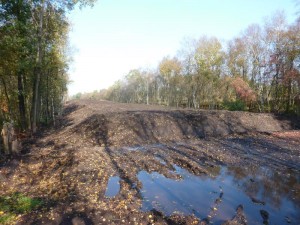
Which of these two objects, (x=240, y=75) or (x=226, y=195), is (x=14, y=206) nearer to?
(x=226, y=195)

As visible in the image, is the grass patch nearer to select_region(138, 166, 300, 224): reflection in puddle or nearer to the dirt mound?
select_region(138, 166, 300, 224): reflection in puddle

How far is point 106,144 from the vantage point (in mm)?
17000

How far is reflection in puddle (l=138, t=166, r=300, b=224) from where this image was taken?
25.8 feet

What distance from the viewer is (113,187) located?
9.73m

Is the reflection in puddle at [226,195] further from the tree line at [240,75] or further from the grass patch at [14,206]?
the tree line at [240,75]

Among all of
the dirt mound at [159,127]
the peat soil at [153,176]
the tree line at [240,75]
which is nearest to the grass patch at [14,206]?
the peat soil at [153,176]

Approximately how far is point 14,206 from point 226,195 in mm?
7009

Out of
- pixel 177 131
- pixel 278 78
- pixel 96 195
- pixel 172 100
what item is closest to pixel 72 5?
pixel 177 131

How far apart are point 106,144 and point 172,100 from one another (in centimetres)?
5945

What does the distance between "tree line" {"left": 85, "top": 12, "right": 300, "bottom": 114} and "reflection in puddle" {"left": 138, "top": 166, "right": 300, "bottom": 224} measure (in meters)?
23.8

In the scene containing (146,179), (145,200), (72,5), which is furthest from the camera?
(72,5)

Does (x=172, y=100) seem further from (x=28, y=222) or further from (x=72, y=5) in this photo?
(x=28, y=222)

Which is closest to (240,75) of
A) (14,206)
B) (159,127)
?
(159,127)

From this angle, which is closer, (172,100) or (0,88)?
(0,88)
